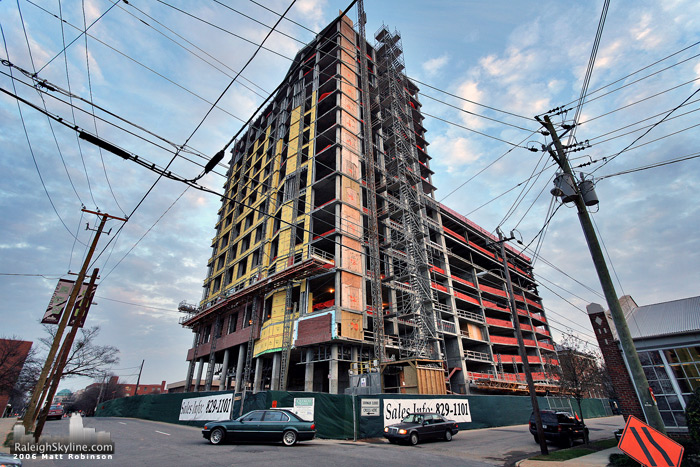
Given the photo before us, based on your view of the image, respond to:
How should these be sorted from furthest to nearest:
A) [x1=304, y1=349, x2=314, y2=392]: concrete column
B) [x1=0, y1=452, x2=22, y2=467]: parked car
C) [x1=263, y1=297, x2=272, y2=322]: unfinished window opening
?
[x1=263, y1=297, x2=272, y2=322]: unfinished window opening, [x1=304, y1=349, x2=314, y2=392]: concrete column, [x1=0, y1=452, x2=22, y2=467]: parked car

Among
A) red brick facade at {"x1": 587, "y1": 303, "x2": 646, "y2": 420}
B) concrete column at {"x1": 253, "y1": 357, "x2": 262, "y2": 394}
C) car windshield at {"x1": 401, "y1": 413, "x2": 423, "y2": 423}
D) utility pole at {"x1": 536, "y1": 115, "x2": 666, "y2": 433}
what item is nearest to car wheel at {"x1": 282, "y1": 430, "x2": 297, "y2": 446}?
car windshield at {"x1": 401, "y1": 413, "x2": 423, "y2": 423}

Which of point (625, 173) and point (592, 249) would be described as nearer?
point (592, 249)

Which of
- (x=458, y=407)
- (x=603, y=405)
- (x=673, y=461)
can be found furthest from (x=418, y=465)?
(x=603, y=405)

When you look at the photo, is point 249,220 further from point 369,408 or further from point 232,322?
point 369,408

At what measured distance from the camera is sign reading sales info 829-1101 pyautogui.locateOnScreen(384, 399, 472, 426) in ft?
58.9

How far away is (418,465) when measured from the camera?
995cm

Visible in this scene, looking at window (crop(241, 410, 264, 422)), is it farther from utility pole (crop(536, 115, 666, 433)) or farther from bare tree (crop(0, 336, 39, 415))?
bare tree (crop(0, 336, 39, 415))

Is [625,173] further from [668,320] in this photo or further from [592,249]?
[668,320]

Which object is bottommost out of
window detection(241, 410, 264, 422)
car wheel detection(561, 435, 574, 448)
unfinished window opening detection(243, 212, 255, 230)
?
car wheel detection(561, 435, 574, 448)

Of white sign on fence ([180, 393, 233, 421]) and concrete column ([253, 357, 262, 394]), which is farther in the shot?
concrete column ([253, 357, 262, 394])

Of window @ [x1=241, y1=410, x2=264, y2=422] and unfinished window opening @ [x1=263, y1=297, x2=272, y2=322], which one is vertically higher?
unfinished window opening @ [x1=263, y1=297, x2=272, y2=322]

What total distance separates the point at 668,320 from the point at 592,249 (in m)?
7.82

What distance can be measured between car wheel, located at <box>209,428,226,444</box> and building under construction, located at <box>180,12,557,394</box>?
1053 cm

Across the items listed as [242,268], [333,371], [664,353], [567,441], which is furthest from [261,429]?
[242,268]
